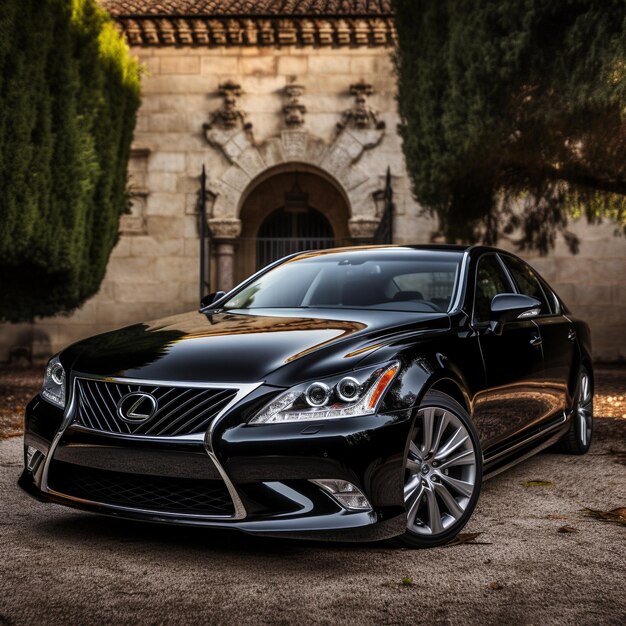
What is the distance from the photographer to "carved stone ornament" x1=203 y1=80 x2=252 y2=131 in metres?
16.3

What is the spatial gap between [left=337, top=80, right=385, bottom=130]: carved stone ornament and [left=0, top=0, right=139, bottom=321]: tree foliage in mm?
5348

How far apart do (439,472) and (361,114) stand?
13.1m

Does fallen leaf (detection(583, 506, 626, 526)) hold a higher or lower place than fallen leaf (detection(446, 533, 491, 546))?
lower

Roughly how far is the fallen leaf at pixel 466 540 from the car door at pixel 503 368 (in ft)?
1.63

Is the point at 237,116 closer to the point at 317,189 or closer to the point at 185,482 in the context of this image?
the point at 317,189

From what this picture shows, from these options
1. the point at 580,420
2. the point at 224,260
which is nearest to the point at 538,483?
the point at 580,420

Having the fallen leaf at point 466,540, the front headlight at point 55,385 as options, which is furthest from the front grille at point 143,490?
the fallen leaf at point 466,540

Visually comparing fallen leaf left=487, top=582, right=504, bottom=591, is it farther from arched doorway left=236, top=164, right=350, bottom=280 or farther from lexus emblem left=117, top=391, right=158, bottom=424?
arched doorway left=236, top=164, right=350, bottom=280

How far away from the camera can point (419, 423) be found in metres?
3.70

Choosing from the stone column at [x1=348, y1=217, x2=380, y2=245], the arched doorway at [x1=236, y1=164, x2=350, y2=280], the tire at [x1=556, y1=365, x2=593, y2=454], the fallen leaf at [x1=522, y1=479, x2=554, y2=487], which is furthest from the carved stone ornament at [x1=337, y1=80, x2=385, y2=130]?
the fallen leaf at [x1=522, y1=479, x2=554, y2=487]

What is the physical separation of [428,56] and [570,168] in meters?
2.24

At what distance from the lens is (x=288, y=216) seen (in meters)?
18.7

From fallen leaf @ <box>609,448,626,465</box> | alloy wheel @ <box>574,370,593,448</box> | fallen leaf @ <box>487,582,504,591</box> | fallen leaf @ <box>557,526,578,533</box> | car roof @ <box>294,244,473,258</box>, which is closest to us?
fallen leaf @ <box>487,582,504,591</box>

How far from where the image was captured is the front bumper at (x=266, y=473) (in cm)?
326
